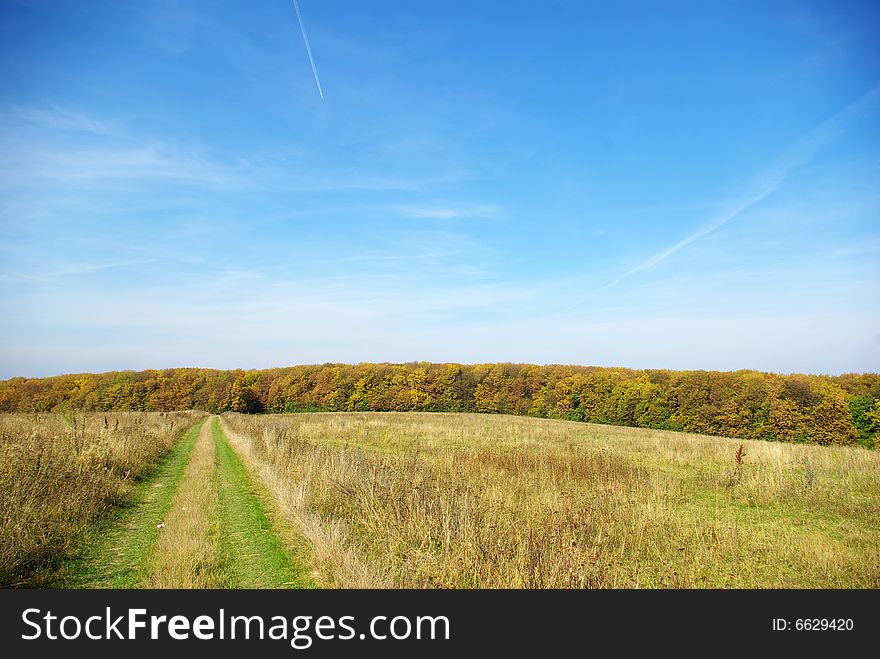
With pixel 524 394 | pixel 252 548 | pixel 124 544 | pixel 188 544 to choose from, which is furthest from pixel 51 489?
pixel 524 394

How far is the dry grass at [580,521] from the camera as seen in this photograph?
5.47m

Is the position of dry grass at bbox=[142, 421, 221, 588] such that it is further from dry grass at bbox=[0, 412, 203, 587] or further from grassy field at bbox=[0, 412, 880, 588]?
dry grass at bbox=[0, 412, 203, 587]

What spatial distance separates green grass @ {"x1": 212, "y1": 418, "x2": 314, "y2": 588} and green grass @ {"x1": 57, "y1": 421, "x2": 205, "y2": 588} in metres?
1.07

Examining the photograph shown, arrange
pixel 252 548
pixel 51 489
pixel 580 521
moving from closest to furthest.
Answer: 1. pixel 252 548
2. pixel 580 521
3. pixel 51 489

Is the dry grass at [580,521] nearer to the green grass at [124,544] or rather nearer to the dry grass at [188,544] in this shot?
the dry grass at [188,544]

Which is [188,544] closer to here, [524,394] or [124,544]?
[124,544]

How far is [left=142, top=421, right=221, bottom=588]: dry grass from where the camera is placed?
5.24m

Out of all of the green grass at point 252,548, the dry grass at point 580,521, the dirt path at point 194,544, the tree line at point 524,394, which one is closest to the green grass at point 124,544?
the dirt path at point 194,544

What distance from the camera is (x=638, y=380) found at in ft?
181

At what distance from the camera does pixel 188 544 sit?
20.6ft

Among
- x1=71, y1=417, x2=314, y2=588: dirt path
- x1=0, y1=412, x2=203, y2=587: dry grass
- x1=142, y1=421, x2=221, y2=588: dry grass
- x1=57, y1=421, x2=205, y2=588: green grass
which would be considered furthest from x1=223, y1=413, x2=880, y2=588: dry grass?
x1=0, y1=412, x2=203, y2=587: dry grass

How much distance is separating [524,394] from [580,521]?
61.7 meters

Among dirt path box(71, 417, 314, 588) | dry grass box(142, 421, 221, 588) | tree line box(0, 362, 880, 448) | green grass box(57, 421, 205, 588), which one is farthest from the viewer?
tree line box(0, 362, 880, 448)
